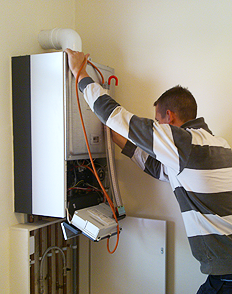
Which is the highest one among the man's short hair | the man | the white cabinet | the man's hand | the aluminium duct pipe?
the aluminium duct pipe

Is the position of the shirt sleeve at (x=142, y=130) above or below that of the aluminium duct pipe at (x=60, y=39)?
below

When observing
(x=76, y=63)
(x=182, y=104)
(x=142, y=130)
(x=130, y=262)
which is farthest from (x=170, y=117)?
(x=130, y=262)

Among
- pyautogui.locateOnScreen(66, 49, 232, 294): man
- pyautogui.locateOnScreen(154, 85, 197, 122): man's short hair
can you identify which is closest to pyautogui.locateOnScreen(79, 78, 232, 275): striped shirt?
pyautogui.locateOnScreen(66, 49, 232, 294): man

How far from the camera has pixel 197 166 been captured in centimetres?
127

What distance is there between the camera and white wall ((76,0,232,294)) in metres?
1.76

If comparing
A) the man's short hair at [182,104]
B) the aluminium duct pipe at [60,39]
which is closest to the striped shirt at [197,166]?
the man's short hair at [182,104]

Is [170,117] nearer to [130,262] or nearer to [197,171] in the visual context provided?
[197,171]

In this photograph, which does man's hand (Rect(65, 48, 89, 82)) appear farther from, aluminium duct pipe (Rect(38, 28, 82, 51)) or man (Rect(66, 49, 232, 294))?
aluminium duct pipe (Rect(38, 28, 82, 51))

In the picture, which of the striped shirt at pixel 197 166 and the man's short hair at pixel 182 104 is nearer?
the striped shirt at pixel 197 166

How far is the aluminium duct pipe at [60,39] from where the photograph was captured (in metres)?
1.67

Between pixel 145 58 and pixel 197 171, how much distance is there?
96 cm

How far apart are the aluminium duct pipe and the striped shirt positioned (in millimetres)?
423

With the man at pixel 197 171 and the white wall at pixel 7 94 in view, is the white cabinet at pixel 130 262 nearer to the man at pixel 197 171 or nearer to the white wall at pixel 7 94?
the man at pixel 197 171

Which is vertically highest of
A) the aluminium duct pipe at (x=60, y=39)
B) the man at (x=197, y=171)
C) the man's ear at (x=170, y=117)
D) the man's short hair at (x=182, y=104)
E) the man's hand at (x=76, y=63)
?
the aluminium duct pipe at (x=60, y=39)
